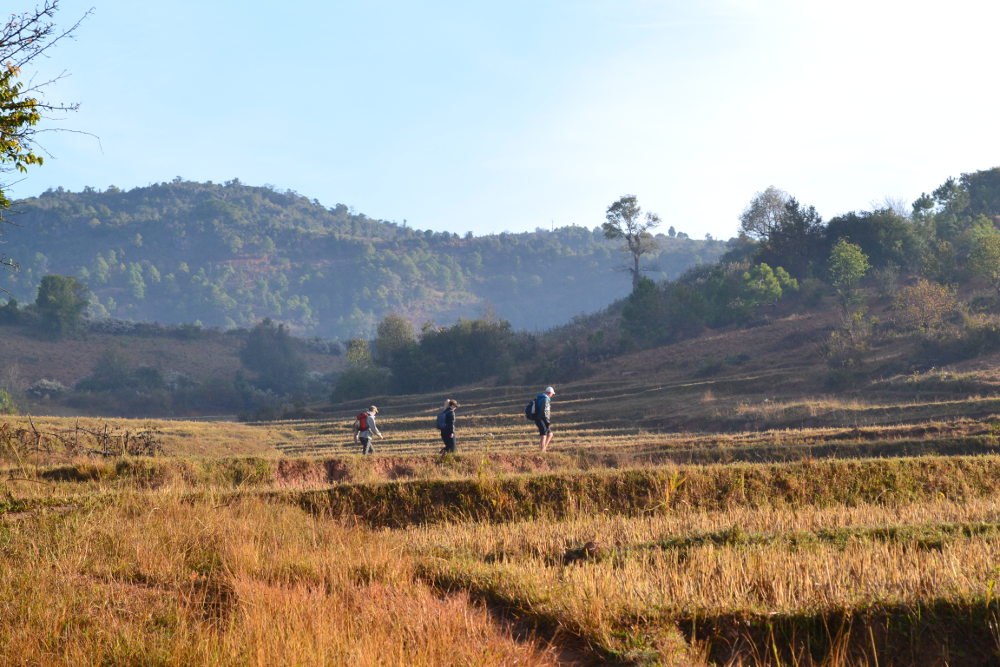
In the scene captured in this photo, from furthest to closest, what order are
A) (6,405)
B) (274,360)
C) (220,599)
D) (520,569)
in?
1. (274,360)
2. (6,405)
3. (520,569)
4. (220,599)

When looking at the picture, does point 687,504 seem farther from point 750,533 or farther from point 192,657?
point 192,657

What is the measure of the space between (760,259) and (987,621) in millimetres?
73112

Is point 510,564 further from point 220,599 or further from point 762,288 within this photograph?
point 762,288

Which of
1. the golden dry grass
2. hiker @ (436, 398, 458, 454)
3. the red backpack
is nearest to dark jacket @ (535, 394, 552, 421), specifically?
hiker @ (436, 398, 458, 454)

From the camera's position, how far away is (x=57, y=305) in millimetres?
86875

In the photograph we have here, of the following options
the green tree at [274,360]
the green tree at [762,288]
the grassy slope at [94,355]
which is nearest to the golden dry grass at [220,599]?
the green tree at [762,288]

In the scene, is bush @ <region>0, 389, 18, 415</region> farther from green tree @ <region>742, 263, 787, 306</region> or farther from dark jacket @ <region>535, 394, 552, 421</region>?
green tree @ <region>742, 263, 787, 306</region>

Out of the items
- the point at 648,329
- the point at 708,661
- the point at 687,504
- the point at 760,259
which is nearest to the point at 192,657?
the point at 708,661

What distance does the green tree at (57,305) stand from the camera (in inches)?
3415

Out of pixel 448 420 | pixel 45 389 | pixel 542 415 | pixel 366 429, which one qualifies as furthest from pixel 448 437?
pixel 45 389

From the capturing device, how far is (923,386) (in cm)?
3416

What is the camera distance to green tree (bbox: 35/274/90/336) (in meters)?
86.8

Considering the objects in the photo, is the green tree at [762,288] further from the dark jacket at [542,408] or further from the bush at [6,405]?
the bush at [6,405]

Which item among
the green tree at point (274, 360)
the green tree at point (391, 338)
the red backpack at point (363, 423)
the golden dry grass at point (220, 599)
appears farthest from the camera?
the green tree at point (274, 360)
